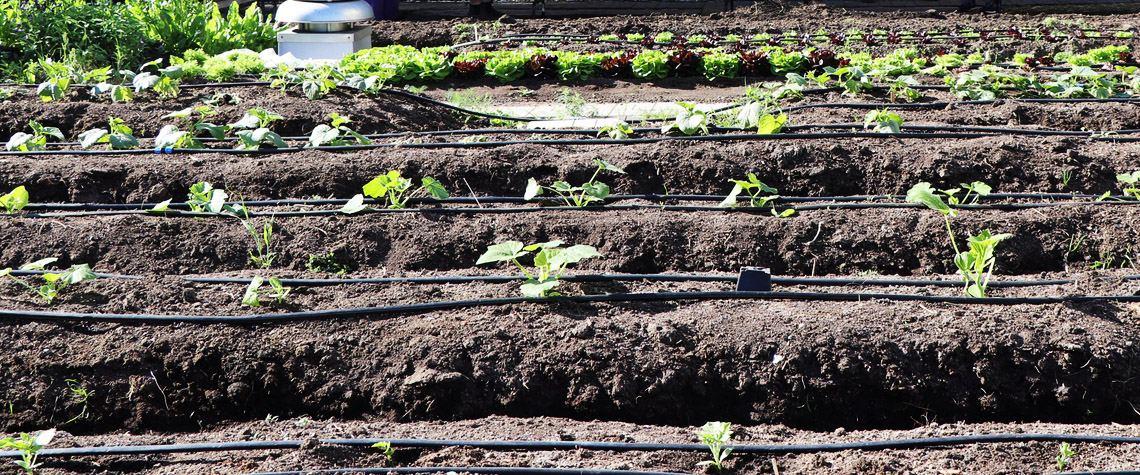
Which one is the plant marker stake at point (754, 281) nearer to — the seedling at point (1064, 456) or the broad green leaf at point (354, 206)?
the seedling at point (1064, 456)

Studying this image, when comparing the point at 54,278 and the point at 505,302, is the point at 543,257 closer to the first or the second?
the point at 505,302

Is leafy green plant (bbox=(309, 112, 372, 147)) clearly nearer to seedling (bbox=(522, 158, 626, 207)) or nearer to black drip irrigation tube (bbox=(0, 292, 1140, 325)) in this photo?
seedling (bbox=(522, 158, 626, 207))

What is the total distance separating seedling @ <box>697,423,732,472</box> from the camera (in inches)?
93.0

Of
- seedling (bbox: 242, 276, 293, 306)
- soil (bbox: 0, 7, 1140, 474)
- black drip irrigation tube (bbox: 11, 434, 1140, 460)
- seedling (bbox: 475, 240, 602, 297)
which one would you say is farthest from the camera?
seedling (bbox: 242, 276, 293, 306)

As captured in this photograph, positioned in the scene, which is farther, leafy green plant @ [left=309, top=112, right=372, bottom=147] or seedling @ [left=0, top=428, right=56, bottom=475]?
leafy green plant @ [left=309, top=112, right=372, bottom=147]

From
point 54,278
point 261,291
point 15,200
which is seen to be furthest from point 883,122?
point 15,200

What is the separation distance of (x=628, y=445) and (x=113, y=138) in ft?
10.6

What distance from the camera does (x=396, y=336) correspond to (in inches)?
113

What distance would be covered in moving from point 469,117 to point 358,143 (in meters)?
0.96

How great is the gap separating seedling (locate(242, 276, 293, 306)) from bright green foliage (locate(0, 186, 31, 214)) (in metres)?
1.30

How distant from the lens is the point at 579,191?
13.2 feet

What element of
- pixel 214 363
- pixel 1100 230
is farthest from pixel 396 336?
pixel 1100 230

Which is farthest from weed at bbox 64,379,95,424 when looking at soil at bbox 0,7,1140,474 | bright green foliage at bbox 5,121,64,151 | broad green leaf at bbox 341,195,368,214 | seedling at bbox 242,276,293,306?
bright green foliage at bbox 5,121,64,151

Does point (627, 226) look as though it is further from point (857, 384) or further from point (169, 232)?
point (169, 232)
